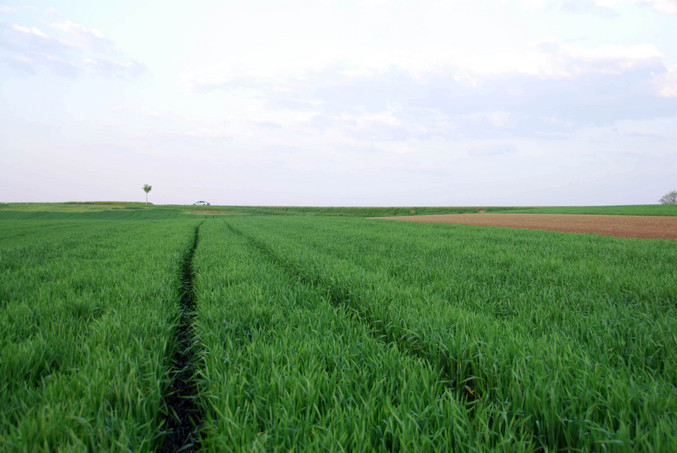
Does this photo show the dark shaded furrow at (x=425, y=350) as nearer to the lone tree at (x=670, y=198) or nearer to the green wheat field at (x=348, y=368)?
the green wheat field at (x=348, y=368)

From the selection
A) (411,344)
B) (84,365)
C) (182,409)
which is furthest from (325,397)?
(84,365)

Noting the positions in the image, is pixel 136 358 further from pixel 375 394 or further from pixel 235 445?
pixel 375 394

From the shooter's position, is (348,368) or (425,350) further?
(425,350)

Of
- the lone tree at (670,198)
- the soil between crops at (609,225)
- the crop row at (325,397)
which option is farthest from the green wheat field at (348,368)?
the lone tree at (670,198)

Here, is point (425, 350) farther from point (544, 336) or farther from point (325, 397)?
point (325, 397)

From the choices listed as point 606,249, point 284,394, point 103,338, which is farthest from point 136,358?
point 606,249

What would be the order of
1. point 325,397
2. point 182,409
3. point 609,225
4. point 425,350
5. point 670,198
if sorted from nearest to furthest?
point 325,397 < point 182,409 < point 425,350 < point 609,225 < point 670,198

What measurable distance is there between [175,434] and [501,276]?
183 inches

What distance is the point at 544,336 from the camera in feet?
7.25

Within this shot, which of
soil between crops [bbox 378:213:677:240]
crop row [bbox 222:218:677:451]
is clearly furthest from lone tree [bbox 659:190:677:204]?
crop row [bbox 222:218:677:451]

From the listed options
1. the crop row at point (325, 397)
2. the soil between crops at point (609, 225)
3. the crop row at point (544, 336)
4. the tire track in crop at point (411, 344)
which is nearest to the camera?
the crop row at point (325, 397)

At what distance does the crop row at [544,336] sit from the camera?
1483 mm

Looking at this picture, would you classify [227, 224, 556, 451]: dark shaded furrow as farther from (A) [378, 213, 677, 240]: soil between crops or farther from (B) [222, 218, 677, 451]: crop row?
(A) [378, 213, 677, 240]: soil between crops

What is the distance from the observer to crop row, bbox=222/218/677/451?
1483 mm
